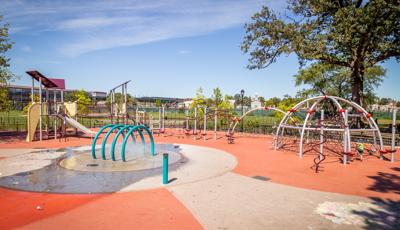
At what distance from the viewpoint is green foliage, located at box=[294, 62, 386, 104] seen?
111 feet

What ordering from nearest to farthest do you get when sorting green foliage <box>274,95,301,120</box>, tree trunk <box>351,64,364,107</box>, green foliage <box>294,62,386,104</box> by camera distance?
tree trunk <box>351,64,364,107</box>, green foliage <box>274,95,301,120</box>, green foliage <box>294,62,386,104</box>

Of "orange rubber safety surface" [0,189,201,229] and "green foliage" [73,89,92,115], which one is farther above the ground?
"green foliage" [73,89,92,115]

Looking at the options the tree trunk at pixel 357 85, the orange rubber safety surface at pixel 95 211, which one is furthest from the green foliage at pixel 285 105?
the orange rubber safety surface at pixel 95 211

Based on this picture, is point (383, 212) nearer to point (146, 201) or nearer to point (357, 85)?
point (146, 201)

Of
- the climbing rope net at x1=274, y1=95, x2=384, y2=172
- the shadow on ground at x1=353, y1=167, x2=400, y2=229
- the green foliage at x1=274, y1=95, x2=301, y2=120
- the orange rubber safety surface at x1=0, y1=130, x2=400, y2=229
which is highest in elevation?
the green foliage at x1=274, y1=95, x2=301, y2=120

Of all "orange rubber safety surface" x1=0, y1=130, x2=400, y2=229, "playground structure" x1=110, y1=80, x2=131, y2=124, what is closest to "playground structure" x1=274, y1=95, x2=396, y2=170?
"orange rubber safety surface" x1=0, y1=130, x2=400, y2=229

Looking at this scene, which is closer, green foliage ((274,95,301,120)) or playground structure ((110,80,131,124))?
playground structure ((110,80,131,124))

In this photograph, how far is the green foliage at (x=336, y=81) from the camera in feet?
111

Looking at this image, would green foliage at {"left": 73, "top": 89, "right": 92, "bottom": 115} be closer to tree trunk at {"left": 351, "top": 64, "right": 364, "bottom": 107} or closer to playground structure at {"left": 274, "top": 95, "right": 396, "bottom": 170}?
playground structure at {"left": 274, "top": 95, "right": 396, "bottom": 170}

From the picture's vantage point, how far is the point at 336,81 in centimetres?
3488

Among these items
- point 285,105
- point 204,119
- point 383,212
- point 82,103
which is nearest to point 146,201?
point 383,212

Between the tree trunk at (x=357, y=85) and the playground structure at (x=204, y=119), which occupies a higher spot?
the tree trunk at (x=357, y=85)

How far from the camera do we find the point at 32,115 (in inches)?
692

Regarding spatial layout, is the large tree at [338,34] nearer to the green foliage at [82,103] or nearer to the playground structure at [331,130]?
the playground structure at [331,130]
